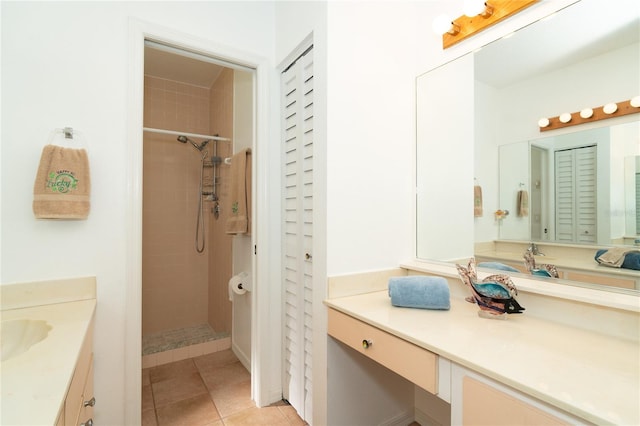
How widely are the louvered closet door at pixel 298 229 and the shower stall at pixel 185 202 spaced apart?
104 centimetres

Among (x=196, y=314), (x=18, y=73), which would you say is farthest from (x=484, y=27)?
(x=196, y=314)

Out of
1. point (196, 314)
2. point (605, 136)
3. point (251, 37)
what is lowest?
point (196, 314)

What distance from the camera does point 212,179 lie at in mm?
3062

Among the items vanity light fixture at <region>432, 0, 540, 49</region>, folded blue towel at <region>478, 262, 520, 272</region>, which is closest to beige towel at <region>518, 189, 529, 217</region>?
folded blue towel at <region>478, 262, 520, 272</region>

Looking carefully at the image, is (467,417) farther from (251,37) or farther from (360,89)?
(251,37)

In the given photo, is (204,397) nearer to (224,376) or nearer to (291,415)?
(224,376)

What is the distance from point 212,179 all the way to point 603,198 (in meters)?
2.96

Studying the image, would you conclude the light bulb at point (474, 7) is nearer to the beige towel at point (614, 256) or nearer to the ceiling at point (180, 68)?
the beige towel at point (614, 256)

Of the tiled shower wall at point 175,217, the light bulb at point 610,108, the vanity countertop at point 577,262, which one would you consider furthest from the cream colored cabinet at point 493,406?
the tiled shower wall at point 175,217

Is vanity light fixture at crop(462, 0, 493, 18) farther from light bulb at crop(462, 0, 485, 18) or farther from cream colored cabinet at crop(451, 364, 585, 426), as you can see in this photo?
cream colored cabinet at crop(451, 364, 585, 426)

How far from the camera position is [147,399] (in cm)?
181

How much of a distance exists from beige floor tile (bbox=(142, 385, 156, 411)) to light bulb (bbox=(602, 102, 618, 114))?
259 cm

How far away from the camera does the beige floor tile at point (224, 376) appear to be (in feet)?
6.51

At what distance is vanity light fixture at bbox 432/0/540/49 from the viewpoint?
1.22 meters
